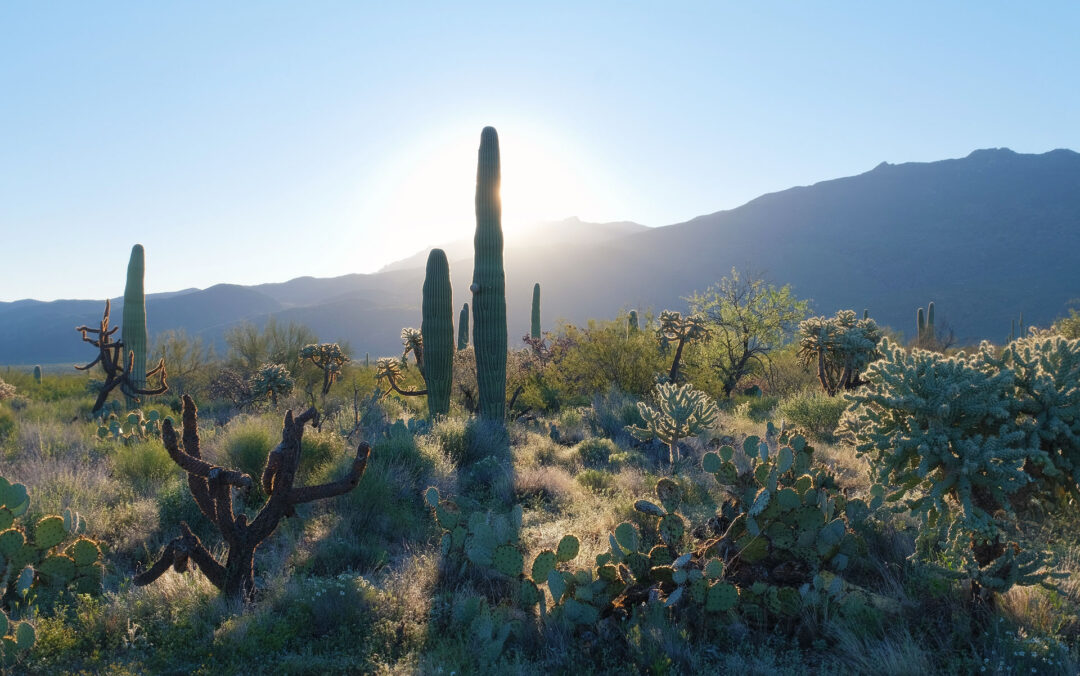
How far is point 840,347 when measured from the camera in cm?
1249

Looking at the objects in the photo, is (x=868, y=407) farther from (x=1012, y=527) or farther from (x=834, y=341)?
(x=834, y=341)

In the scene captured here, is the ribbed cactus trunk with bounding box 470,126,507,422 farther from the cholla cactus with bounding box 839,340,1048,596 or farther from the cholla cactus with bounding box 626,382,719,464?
the cholla cactus with bounding box 839,340,1048,596

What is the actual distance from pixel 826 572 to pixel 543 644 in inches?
77.1

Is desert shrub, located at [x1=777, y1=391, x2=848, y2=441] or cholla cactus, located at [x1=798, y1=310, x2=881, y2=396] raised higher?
cholla cactus, located at [x1=798, y1=310, x2=881, y2=396]

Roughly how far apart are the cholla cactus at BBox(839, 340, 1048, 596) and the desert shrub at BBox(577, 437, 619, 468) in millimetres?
5004

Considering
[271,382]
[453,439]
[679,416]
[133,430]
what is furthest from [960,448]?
[271,382]

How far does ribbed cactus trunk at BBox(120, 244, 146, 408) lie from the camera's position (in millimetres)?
16297

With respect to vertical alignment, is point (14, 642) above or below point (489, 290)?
below

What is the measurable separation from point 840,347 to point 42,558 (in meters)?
12.1

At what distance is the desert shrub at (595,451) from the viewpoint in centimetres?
945

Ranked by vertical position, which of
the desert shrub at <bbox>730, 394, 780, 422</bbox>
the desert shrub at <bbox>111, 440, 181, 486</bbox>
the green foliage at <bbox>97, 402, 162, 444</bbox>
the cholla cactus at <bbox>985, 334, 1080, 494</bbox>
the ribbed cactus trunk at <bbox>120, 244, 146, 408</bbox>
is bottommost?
the desert shrub at <bbox>730, 394, 780, 422</bbox>

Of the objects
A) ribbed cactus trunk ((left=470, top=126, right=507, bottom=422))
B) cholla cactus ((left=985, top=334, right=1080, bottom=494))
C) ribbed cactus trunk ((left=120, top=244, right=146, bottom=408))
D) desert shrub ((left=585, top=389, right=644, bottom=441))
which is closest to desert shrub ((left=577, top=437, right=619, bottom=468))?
desert shrub ((left=585, top=389, right=644, bottom=441))

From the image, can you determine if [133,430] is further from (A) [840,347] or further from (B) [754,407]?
(A) [840,347]

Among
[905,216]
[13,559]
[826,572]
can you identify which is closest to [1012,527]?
[826,572]
